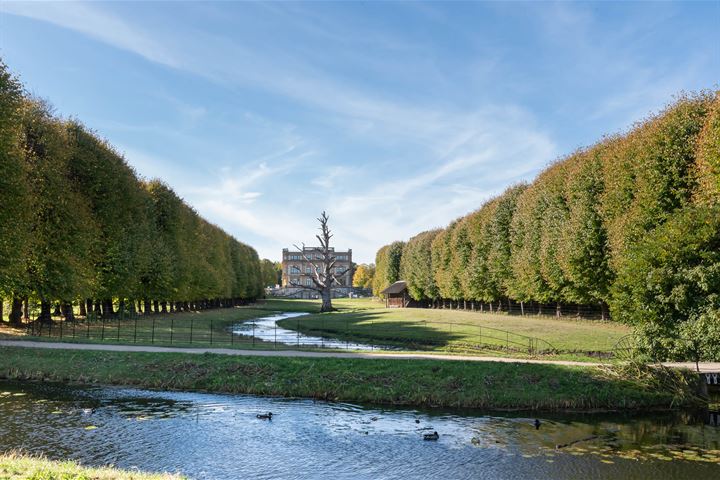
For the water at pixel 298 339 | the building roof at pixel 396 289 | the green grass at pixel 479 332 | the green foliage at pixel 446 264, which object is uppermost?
the green foliage at pixel 446 264

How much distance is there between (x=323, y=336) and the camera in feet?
154

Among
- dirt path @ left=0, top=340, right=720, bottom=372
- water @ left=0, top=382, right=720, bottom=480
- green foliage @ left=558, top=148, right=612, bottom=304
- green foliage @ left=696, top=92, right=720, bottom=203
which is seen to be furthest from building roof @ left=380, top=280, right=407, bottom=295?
water @ left=0, top=382, right=720, bottom=480

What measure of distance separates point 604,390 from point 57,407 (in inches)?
787

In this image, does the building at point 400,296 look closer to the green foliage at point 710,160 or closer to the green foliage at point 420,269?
the green foliage at point 420,269

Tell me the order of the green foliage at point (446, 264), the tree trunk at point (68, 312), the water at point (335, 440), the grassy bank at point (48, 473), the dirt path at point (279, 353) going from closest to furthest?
the grassy bank at point (48, 473)
the water at point (335, 440)
the dirt path at point (279, 353)
the tree trunk at point (68, 312)
the green foliage at point (446, 264)

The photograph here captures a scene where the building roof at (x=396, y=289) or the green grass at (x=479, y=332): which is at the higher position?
the building roof at (x=396, y=289)

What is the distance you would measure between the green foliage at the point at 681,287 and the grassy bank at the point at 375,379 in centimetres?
513

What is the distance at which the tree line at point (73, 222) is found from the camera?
31406 millimetres

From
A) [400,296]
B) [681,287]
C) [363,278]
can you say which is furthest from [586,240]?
[363,278]

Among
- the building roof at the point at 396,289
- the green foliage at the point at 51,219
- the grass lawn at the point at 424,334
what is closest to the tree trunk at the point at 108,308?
the grass lawn at the point at 424,334

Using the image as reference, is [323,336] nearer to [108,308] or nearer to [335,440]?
[108,308]

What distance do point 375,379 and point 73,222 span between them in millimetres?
27345

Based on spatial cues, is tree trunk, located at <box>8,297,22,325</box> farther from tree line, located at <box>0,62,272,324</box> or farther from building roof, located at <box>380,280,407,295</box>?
building roof, located at <box>380,280,407,295</box>

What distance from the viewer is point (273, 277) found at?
16812 cm
